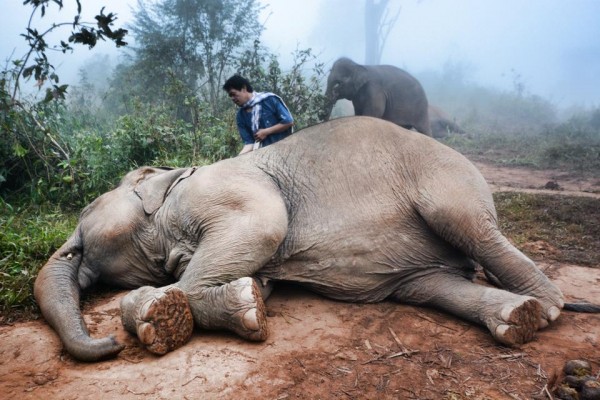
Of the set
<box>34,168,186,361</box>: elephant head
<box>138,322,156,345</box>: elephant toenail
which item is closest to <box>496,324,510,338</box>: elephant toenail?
<box>138,322,156,345</box>: elephant toenail

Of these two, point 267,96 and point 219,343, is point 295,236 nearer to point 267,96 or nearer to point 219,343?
point 219,343

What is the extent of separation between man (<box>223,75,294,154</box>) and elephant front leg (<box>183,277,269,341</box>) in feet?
9.63

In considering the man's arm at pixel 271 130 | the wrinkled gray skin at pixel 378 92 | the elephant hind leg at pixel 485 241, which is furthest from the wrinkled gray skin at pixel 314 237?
the wrinkled gray skin at pixel 378 92

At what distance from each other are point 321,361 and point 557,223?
14.1 ft

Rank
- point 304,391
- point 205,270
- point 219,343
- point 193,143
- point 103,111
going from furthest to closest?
point 103,111 → point 193,143 → point 205,270 → point 219,343 → point 304,391

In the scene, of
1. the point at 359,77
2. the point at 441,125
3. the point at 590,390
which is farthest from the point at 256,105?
the point at 441,125

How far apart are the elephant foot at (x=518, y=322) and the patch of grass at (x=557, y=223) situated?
2.02 meters

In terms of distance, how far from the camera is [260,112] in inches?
219

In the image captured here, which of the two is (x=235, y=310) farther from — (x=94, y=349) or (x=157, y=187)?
(x=157, y=187)

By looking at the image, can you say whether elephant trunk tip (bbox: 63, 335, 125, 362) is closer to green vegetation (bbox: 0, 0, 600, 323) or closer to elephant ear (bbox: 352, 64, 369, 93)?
green vegetation (bbox: 0, 0, 600, 323)

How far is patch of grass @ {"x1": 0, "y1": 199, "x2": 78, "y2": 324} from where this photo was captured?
135 inches

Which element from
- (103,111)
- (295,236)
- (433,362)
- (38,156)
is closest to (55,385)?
(295,236)

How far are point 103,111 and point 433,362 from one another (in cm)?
1442

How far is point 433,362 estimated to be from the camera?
2.55 meters
